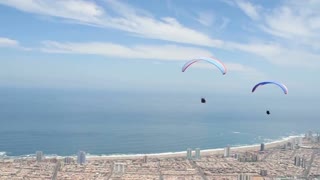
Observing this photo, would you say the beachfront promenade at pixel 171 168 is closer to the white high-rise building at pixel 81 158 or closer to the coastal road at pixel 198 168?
the coastal road at pixel 198 168

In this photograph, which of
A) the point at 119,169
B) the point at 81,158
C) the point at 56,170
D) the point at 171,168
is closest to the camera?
the point at 119,169

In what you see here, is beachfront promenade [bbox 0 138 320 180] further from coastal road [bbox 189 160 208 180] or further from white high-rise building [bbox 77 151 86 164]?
white high-rise building [bbox 77 151 86 164]

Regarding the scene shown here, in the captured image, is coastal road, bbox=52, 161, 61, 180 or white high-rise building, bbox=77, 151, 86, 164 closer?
coastal road, bbox=52, 161, 61, 180

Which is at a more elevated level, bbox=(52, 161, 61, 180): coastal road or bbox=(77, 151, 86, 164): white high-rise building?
bbox=(77, 151, 86, 164): white high-rise building

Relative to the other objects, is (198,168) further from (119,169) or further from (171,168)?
(119,169)

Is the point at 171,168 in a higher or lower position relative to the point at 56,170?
higher

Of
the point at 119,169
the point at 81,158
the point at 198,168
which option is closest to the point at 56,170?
the point at 81,158

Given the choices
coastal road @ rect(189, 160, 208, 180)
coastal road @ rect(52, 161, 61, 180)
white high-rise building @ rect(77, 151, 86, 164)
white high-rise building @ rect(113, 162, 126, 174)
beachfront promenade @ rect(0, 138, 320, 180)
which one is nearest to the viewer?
coastal road @ rect(52, 161, 61, 180)

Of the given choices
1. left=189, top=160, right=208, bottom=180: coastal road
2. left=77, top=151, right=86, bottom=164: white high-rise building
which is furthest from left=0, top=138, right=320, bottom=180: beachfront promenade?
left=77, top=151, right=86, bottom=164: white high-rise building

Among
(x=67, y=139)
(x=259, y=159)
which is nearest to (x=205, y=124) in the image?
(x=67, y=139)

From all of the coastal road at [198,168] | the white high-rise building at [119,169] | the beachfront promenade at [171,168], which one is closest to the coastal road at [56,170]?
the beachfront promenade at [171,168]
